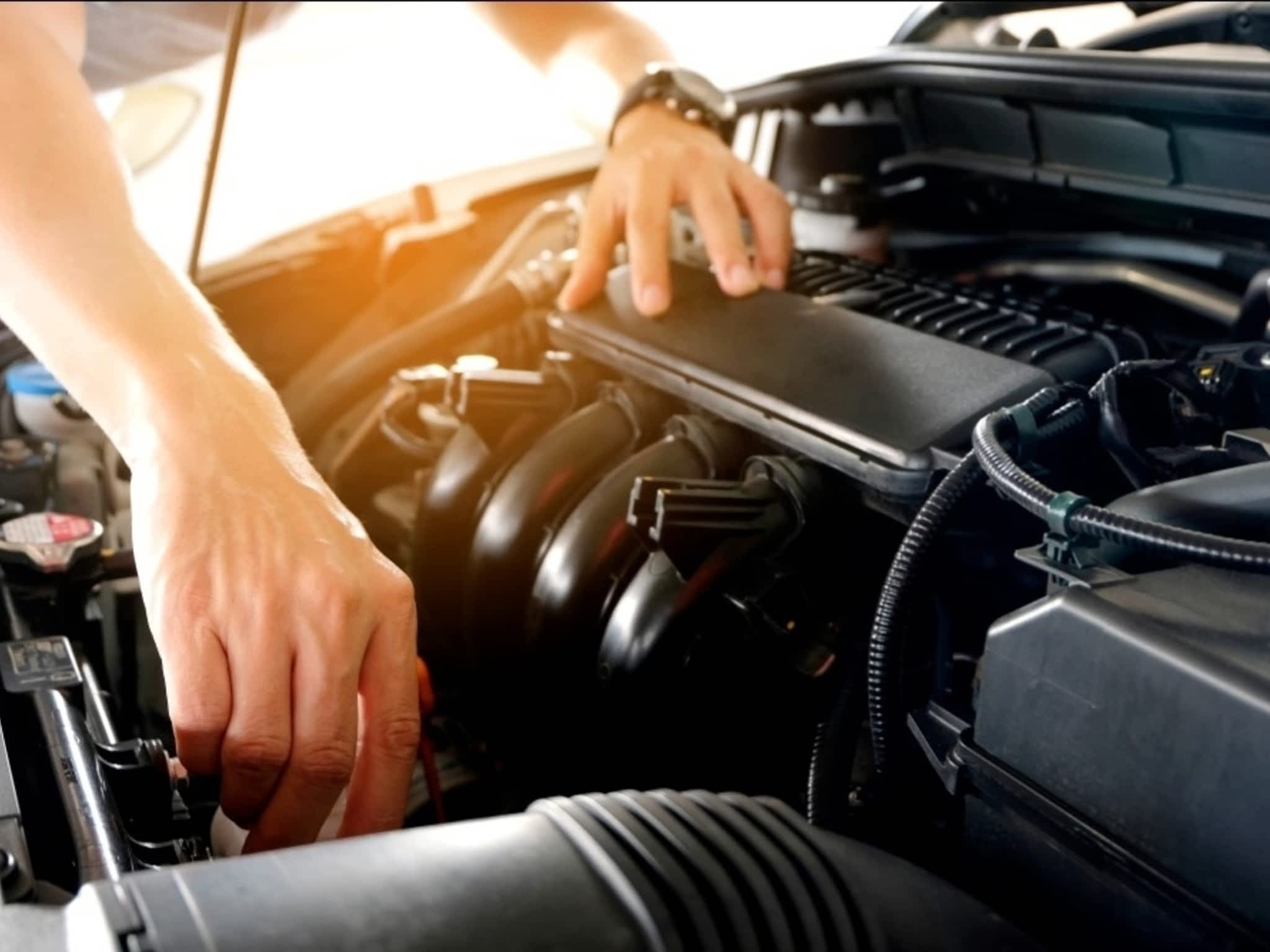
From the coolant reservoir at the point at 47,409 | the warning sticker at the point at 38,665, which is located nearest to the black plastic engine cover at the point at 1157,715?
the warning sticker at the point at 38,665

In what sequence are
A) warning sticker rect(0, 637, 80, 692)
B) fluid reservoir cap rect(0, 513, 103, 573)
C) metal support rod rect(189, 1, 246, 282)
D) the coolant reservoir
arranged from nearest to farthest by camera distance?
warning sticker rect(0, 637, 80, 692) < fluid reservoir cap rect(0, 513, 103, 573) < the coolant reservoir < metal support rod rect(189, 1, 246, 282)

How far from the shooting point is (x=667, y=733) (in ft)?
2.89

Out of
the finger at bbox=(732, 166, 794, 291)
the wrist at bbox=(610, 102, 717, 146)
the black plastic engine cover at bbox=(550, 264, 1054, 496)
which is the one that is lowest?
the black plastic engine cover at bbox=(550, 264, 1054, 496)

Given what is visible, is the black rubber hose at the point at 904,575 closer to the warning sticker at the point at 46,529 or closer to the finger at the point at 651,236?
the finger at the point at 651,236

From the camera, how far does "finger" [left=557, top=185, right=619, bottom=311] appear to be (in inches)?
45.6

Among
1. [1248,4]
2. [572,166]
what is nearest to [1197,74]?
[1248,4]

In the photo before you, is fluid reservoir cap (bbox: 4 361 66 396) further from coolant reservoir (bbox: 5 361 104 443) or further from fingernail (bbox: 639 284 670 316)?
fingernail (bbox: 639 284 670 316)

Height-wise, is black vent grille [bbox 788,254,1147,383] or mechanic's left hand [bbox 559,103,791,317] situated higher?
mechanic's left hand [bbox 559,103,791,317]

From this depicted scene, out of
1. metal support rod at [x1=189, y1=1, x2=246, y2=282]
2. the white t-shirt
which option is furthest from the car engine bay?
the white t-shirt

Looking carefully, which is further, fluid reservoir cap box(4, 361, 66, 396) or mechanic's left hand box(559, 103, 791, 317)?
fluid reservoir cap box(4, 361, 66, 396)

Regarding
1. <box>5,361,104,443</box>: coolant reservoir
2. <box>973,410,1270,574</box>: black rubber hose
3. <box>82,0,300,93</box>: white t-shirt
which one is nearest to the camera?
<box>973,410,1270,574</box>: black rubber hose

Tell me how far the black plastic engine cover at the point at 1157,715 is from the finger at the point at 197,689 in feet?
1.25

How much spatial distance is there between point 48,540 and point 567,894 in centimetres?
61

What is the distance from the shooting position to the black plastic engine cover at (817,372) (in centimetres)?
81
